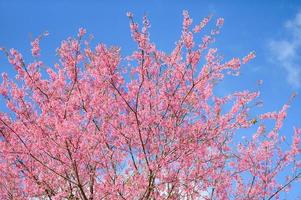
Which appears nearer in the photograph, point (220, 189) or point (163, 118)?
point (163, 118)

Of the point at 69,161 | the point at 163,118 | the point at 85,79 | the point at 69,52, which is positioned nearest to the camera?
the point at 69,161

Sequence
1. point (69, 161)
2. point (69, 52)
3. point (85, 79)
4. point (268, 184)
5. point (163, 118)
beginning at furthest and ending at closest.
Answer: point (268, 184) < point (85, 79) < point (69, 52) < point (163, 118) < point (69, 161)

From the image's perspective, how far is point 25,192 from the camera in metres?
12.6

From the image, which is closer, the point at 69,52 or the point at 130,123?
the point at 130,123

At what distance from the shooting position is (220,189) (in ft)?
45.2

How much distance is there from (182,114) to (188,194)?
7.00 feet

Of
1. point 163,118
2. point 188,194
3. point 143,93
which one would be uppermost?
point 143,93

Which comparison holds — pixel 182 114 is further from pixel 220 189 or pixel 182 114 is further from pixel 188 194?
pixel 220 189

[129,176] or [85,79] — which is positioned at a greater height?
[85,79]

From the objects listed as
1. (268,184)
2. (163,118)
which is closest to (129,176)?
(163,118)

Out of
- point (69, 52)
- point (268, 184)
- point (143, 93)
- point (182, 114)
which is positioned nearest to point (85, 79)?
point (69, 52)

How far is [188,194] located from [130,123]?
8.01 feet

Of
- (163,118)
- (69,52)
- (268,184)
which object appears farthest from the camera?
(268,184)

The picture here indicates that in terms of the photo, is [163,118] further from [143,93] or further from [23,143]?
[23,143]
